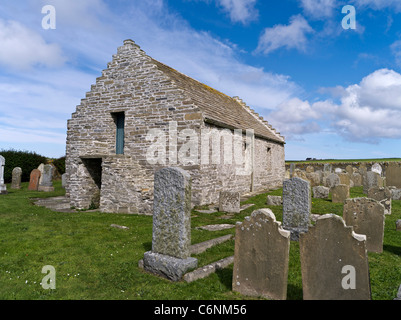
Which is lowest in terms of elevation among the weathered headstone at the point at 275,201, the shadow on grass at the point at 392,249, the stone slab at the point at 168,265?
the shadow on grass at the point at 392,249

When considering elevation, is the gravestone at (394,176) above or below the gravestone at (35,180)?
above

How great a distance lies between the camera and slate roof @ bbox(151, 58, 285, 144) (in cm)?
1183

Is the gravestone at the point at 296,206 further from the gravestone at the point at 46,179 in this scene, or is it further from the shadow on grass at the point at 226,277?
the gravestone at the point at 46,179

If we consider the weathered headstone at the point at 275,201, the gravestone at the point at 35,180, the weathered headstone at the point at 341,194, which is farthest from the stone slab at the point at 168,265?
the gravestone at the point at 35,180

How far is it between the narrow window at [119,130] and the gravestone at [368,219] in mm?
9812

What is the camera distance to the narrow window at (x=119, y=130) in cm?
1264

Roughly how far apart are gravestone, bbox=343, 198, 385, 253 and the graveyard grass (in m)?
0.30

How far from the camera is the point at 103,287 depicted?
3.94m

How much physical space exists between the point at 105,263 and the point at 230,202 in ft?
18.9

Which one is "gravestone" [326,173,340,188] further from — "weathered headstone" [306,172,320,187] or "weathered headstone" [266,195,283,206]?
"weathered headstone" [266,195,283,206]

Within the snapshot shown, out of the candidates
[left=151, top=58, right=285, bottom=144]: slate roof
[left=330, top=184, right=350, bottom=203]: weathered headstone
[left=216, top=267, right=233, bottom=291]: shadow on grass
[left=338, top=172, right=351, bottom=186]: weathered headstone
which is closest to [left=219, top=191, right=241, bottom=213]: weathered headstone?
[left=151, top=58, right=285, bottom=144]: slate roof

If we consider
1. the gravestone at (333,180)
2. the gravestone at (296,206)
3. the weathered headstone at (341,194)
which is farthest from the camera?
the gravestone at (333,180)

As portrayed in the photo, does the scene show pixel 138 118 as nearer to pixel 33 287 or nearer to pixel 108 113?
pixel 108 113
